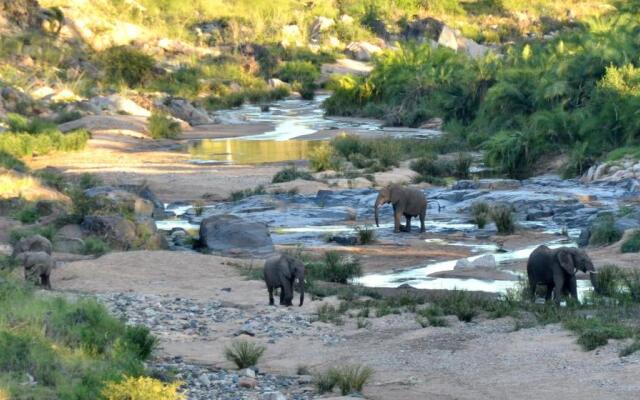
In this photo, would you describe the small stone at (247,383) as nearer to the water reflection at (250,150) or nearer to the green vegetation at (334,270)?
the green vegetation at (334,270)

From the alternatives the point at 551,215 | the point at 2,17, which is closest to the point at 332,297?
the point at 551,215

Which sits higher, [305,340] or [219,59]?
[219,59]

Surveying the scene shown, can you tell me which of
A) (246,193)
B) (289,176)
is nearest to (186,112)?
(289,176)

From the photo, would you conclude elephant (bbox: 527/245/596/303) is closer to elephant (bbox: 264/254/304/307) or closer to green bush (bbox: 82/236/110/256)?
elephant (bbox: 264/254/304/307)

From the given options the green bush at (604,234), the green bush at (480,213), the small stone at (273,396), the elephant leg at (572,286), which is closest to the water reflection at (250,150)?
the green bush at (480,213)

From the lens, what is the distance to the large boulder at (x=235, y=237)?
74.3 feet

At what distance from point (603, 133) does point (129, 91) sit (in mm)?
25820

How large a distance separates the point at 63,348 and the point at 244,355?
1.77m

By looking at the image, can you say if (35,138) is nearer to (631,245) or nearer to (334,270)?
(334,270)

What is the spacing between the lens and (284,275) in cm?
1606

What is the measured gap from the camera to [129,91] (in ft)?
180

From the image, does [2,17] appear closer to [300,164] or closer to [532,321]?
[300,164]

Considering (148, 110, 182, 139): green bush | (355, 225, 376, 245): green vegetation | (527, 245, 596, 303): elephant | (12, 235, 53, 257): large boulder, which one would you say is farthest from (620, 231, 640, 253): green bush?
(148, 110, 182, 139): green bush

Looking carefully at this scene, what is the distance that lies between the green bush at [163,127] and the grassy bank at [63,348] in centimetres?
3025
